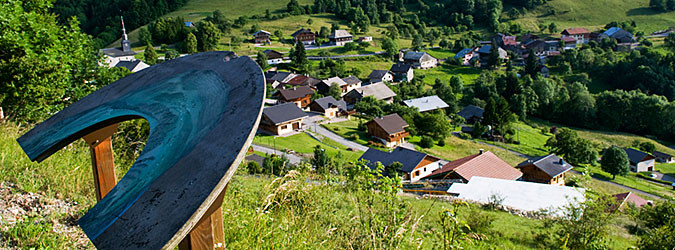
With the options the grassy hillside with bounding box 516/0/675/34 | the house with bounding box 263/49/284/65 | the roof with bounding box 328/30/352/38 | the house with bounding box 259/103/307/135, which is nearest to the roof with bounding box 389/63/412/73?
the roof with bounding box 328/30/352/38

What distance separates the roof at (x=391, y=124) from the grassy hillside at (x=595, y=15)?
5552 centimetres

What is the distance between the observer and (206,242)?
5.15 feet

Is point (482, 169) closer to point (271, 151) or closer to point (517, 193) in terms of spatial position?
point (517, 193)

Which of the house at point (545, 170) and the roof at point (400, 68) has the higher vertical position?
the house at point (545, 170)

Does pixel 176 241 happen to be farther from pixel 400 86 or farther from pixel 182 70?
pixel 400 86

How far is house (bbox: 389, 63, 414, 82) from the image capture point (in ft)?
172

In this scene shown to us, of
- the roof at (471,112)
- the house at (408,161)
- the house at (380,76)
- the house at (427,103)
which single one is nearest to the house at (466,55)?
the house at (380,76)

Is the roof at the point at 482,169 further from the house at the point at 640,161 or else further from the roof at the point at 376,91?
the roof at the point at 376,91

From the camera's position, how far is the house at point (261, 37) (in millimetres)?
58719

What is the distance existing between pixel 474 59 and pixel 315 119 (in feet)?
108

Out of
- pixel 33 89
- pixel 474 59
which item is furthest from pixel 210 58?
pixel 474 59

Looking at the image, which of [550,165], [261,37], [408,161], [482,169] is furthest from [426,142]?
[261,37]

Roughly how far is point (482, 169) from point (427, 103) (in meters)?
22.2

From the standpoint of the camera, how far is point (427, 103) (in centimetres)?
4325
